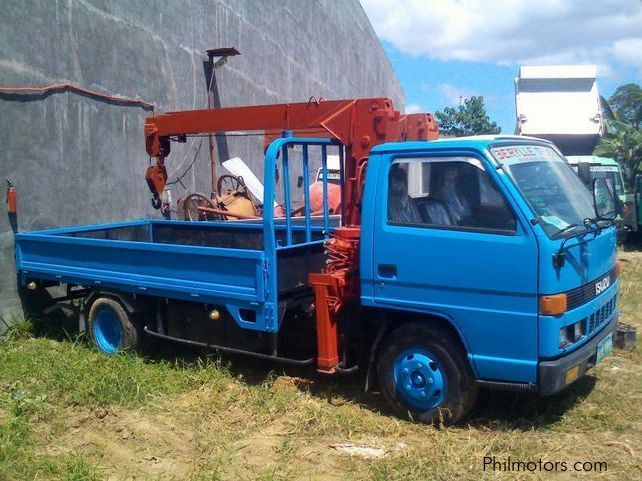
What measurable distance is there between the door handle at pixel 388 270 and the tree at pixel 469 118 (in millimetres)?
43944

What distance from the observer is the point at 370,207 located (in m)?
5.12

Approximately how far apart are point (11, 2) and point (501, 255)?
5.98 meters

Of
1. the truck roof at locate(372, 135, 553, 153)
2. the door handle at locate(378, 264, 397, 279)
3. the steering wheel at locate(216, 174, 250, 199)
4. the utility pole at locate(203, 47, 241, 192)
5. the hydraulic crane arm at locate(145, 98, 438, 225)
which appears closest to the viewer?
the truck roof at locate(372, 135, 553, 153)

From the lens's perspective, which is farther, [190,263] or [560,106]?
[560,106]

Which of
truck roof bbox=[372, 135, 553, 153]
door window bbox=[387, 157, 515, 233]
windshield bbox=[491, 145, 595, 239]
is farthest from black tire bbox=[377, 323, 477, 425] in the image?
truck roof bbox=[372, 135, 553, 153]

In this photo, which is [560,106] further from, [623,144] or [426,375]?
[426,375]

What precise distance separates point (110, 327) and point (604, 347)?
4.69m

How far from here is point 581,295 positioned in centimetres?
473

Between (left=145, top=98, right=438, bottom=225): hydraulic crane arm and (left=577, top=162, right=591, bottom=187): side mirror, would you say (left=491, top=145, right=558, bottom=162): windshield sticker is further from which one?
(left=145, top=98, right=438, bottom=225): hydraulic crane arm

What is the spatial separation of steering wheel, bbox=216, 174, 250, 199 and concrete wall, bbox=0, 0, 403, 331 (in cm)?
34

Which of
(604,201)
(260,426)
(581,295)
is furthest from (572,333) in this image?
(260,426)

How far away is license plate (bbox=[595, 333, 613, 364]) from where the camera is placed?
16.3 ft

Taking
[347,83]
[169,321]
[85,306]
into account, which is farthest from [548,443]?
[347,83]

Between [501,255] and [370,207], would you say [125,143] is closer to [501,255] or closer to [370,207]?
[370,207]
